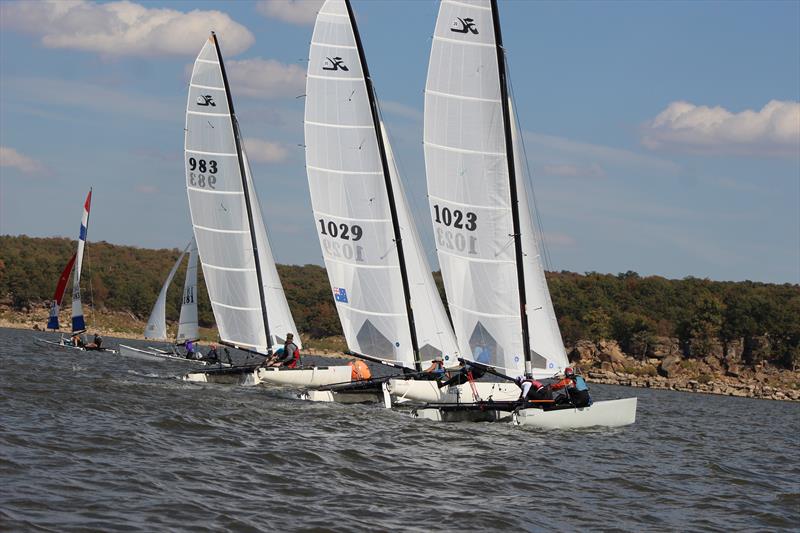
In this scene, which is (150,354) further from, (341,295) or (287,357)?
(341,295)

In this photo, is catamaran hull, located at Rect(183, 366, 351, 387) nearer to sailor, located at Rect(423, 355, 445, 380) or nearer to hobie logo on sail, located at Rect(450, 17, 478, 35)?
sailor, located at Rect(423, 355, 445, 380)

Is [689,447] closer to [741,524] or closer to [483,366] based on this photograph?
[483,366]

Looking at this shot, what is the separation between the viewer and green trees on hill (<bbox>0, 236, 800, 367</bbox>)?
62.9 m

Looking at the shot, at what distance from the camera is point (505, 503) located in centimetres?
1428

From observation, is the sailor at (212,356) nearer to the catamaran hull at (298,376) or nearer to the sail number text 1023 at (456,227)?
the catamaran hull at (298,376)

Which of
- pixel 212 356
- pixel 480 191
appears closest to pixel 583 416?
pixel 480 191

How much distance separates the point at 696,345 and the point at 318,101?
43.4 meters

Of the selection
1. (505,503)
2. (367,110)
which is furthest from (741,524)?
(367,110)

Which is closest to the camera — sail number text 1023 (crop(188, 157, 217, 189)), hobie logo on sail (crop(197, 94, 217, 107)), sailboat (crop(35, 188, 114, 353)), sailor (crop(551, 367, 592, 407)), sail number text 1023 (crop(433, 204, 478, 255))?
sailor (crop(551, 367, 592, 407))

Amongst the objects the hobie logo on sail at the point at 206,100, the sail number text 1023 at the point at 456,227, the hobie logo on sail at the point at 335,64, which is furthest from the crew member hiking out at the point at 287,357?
the hobie logo on sail at the point at 206,100

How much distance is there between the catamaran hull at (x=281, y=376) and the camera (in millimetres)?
27750

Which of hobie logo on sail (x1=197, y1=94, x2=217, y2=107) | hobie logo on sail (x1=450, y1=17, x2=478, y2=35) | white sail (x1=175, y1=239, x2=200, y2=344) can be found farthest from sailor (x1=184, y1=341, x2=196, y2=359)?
hobie logo on sail (x1=450, y1=17, x2=478, y2=35)

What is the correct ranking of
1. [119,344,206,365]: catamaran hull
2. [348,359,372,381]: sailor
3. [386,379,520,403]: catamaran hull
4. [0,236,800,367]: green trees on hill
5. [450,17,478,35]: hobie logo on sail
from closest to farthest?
1. [450,17,478,35]: hobie logo on sail
2. [386,379,520,403]: catamaran hull
3. [348,359,372,381]: sailor
4. [119,344,206,365]: catamaran hull
5. [0,236,800,367]: green trees on hill

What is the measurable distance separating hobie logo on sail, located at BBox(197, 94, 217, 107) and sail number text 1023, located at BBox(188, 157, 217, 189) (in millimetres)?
1655
